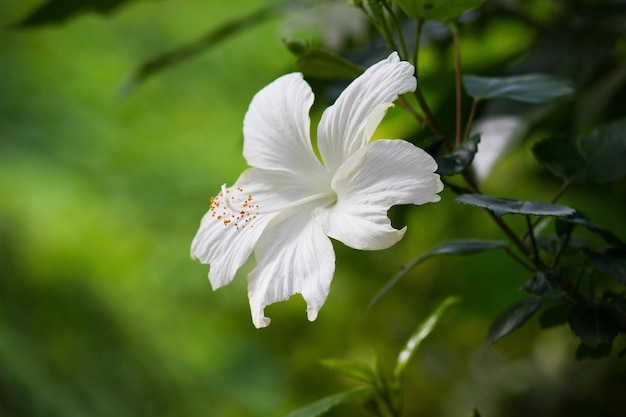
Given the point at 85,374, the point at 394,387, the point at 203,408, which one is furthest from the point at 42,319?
the point at 394,387

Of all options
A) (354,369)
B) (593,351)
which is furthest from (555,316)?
(354,369)

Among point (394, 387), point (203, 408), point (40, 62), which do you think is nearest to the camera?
point (394, 387)

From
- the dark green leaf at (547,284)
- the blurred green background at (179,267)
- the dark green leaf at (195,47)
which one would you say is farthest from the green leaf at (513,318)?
the dark green leaf at (195,47)

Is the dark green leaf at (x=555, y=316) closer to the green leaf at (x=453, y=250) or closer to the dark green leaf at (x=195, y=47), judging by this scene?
the green leaf at (x=453, y=250)

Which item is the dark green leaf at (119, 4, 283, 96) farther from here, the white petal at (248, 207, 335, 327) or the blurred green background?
the white petal at (248, 207, 335, 327)

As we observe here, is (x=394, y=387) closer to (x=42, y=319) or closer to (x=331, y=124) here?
(x=331, y=124)

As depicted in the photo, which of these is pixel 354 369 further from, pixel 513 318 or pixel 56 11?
pixel 56 11
